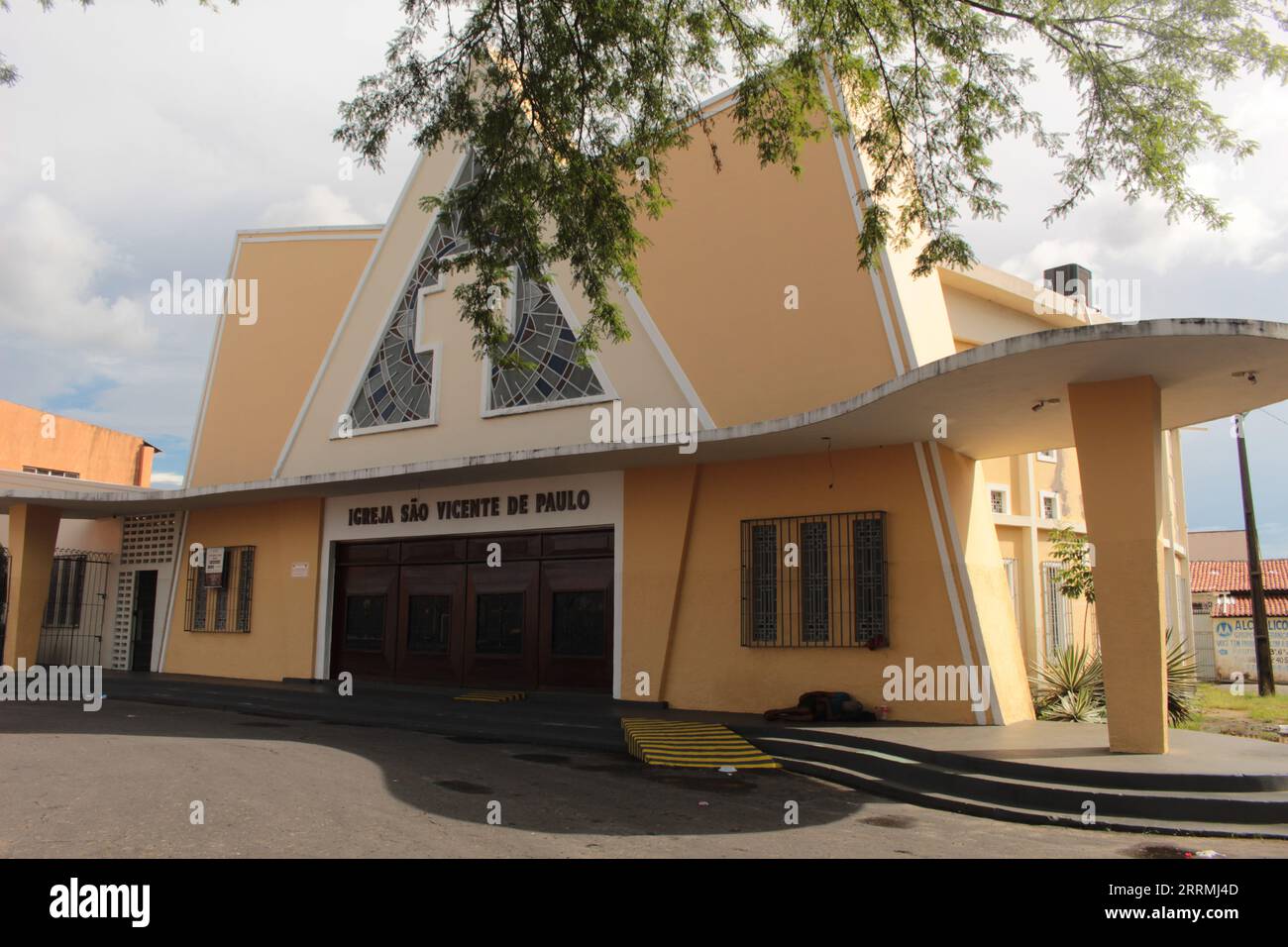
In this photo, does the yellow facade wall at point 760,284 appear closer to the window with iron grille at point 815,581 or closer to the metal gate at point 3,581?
the window with iron grille at point 815,581

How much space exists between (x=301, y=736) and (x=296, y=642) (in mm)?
6484

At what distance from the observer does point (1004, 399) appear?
925cm

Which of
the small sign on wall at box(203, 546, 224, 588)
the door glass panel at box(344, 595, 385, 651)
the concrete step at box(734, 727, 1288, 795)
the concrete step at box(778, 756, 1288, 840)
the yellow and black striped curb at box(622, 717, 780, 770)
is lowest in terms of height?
the concrete step at box(778, 756, 1288, 840)

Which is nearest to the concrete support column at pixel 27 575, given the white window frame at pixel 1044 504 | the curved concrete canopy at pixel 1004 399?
the curved concrete canopy at pixel 1004 399

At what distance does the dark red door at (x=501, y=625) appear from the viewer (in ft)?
46.7

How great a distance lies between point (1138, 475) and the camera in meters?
8.33

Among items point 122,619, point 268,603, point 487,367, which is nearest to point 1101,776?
point 487,367

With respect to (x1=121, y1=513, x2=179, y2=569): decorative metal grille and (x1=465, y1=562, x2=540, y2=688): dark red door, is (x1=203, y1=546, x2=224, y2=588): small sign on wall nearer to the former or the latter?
(x1=121, y1=513, x2=179, y2=569): decorative metal grille

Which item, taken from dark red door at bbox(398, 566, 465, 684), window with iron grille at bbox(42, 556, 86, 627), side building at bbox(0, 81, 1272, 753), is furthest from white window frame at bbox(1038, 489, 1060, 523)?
window with iron grille at bbox(42, 556, 86, 627)

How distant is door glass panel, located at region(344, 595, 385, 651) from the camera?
16.1 meters

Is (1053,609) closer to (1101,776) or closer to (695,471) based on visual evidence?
(695,471)

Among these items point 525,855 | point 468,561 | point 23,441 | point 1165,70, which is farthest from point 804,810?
point 23,441

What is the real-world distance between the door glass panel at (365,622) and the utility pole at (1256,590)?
16.8 meters

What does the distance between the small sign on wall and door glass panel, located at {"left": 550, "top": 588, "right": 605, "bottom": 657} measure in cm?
769
